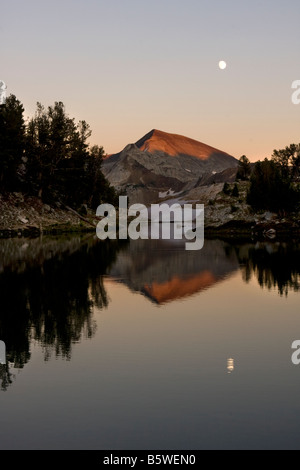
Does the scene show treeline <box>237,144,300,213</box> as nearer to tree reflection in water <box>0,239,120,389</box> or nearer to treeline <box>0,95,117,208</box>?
treeline <box>0,95,117,208</box>

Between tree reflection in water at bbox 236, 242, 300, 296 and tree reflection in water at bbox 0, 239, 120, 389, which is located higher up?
tree reflection in water at bbox 236, 242, 300, 296

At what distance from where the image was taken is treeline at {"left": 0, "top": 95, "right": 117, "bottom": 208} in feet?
366

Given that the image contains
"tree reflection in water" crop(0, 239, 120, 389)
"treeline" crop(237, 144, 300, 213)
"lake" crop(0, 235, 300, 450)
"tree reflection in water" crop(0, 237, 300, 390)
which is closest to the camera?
"lake" crop(0, 235, 300, 450)

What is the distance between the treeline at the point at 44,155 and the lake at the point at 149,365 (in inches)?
3063

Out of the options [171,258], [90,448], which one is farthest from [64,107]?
[90,448]

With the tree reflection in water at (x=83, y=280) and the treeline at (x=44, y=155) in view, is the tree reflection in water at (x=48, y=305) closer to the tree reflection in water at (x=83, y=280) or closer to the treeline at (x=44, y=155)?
the tree reflection in water at (x=83, y=280)

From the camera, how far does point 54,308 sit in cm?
2805

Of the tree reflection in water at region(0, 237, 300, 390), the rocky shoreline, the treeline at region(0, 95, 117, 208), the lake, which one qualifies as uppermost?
the treeline at region(0, 95, 117, 208)

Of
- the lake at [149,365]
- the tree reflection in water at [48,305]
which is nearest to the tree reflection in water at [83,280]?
the tree reflection in water at [48,305]

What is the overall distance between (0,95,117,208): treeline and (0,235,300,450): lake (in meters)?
77.8

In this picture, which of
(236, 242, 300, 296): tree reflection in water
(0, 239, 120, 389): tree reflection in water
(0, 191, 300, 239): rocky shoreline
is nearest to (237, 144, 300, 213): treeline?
(0, 191, 300, 239): rocky shoreline

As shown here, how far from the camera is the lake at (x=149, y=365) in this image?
1238 centimetres

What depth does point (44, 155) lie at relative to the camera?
11969 centimetres
